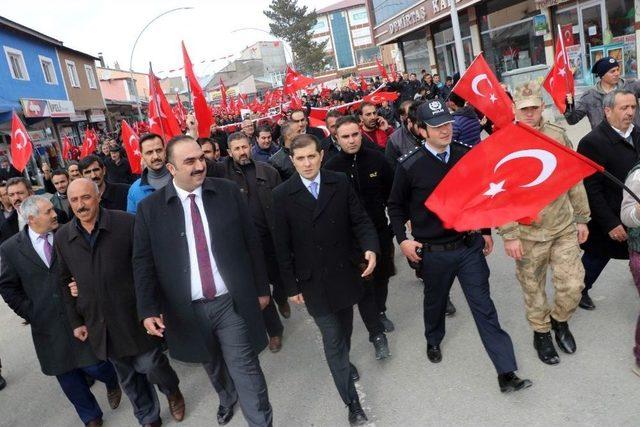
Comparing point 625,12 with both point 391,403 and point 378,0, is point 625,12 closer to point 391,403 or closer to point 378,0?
point 391,403

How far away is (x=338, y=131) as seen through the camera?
4.56 metres

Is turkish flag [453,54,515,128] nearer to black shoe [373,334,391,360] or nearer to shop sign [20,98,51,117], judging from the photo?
black shoe [373,334,391,360]

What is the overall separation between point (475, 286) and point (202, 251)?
5.76ft

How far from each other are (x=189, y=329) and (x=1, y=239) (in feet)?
13.6

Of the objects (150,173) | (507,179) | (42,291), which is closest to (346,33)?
(150,173)

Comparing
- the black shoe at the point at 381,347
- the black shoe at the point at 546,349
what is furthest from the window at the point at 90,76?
the black shoe at the point at 546,349

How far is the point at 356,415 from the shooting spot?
341 cm

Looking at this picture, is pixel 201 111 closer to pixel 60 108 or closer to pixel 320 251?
pixel 320 251

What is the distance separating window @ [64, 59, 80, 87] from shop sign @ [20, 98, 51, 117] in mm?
8069

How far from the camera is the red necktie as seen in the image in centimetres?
313

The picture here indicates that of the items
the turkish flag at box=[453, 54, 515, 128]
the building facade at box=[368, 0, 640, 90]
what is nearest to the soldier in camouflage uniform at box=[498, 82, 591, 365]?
the turkish flag at box=[453, 54, 515, 128]

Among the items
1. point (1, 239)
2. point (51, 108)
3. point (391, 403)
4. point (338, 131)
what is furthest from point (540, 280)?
point (51, 108)

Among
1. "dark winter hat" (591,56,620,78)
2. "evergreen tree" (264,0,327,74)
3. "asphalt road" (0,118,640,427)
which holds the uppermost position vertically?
"evergreen tree" (264,0,327,74)

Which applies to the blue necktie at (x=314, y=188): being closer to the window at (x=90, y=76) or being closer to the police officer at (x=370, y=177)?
the police officer at (x=370, y=177)
